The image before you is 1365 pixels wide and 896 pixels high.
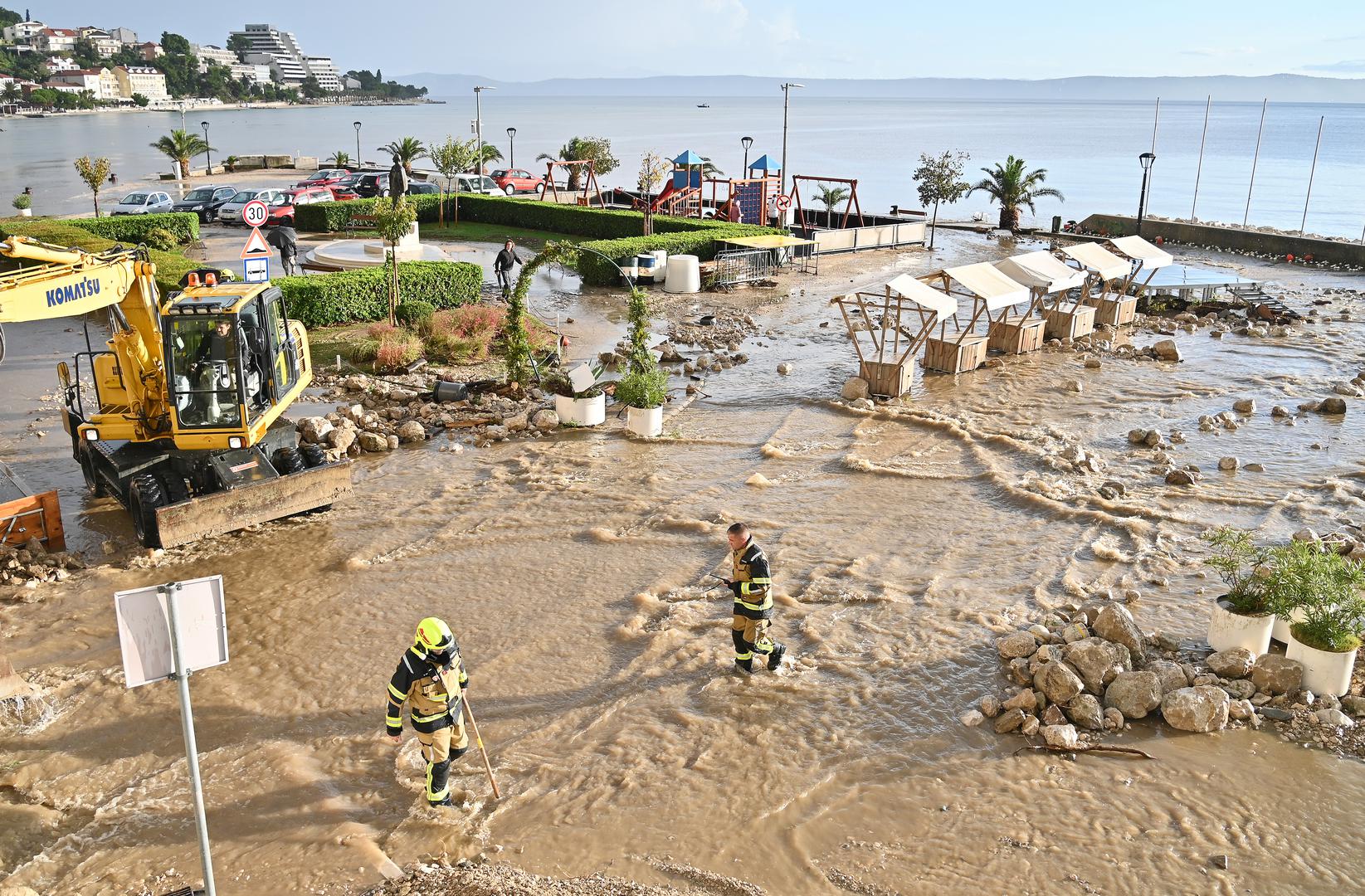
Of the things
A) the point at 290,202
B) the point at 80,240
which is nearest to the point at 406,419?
the point at 80,240

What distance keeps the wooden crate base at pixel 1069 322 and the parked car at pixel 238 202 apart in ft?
92.2

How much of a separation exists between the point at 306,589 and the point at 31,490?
17.4 ft

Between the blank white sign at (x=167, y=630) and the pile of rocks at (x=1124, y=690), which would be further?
the pile of rocks at (x=1124, y=690)

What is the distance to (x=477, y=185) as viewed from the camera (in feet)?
154

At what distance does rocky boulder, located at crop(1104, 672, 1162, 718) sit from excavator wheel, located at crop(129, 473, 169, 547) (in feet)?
33.2

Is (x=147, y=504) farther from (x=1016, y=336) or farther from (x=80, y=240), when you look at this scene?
(x=80, y=240)

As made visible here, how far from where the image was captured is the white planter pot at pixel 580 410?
1677 centimetres

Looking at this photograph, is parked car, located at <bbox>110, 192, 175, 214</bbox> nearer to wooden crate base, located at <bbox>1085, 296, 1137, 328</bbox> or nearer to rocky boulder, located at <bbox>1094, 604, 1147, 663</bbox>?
wooden crate base, located at <bbox>1085, 296, 1137, 328</bbox>

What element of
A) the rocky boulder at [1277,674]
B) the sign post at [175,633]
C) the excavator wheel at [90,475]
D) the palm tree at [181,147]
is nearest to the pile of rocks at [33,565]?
the excavator wheel at [90,475]

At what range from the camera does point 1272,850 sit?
296 inches

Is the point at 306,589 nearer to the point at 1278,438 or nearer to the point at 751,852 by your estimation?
the point at 751,852

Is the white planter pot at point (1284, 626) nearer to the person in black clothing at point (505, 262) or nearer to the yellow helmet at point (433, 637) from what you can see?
the yellow helmet at point (433, 637)

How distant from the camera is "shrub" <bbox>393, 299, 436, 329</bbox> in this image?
883 inches

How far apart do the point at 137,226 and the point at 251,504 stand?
24572mm
